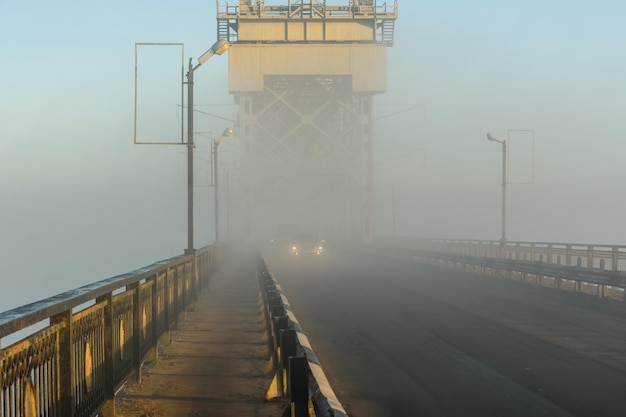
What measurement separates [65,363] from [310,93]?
85082 mm

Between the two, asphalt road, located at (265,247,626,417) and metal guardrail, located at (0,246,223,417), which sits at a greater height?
metal guardrail, located at (0,246,223,417)

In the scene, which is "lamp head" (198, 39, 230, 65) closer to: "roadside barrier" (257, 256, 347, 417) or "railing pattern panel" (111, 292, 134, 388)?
"railing pattern panel" (111, 292, 134, 388)

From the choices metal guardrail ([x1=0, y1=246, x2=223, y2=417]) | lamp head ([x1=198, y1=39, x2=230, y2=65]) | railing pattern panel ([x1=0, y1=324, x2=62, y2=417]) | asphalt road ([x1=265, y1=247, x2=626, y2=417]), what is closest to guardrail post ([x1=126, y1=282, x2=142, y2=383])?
metal guardrail ([x1=0, y1=246, x2=223, y2=417])

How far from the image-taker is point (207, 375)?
1294 centimetres

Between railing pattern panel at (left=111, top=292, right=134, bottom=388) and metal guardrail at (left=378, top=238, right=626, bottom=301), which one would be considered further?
metal guardrail at (left=378, top=238, right=626, bottom=301)

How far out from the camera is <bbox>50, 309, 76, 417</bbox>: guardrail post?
7.23 metres

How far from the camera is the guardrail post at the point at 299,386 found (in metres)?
7.14

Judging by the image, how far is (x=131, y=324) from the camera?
11141 millimetres

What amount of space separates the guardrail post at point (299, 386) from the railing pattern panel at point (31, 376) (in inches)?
73.9

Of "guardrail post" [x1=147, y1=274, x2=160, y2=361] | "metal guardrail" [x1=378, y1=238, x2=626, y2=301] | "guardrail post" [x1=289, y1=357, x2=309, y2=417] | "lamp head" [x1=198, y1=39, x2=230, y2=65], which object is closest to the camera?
"guardrail post" [x1=289, y1=357, x2=309, y2=417]

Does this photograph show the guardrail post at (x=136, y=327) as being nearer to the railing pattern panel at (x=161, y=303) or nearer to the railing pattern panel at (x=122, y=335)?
the railing pattern panel at (x=122, y=335)

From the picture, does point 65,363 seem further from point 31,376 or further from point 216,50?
point 216,50

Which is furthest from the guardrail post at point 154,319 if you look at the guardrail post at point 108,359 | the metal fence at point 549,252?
the metal fence at point 549,252

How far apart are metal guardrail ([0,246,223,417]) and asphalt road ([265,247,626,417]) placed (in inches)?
105
